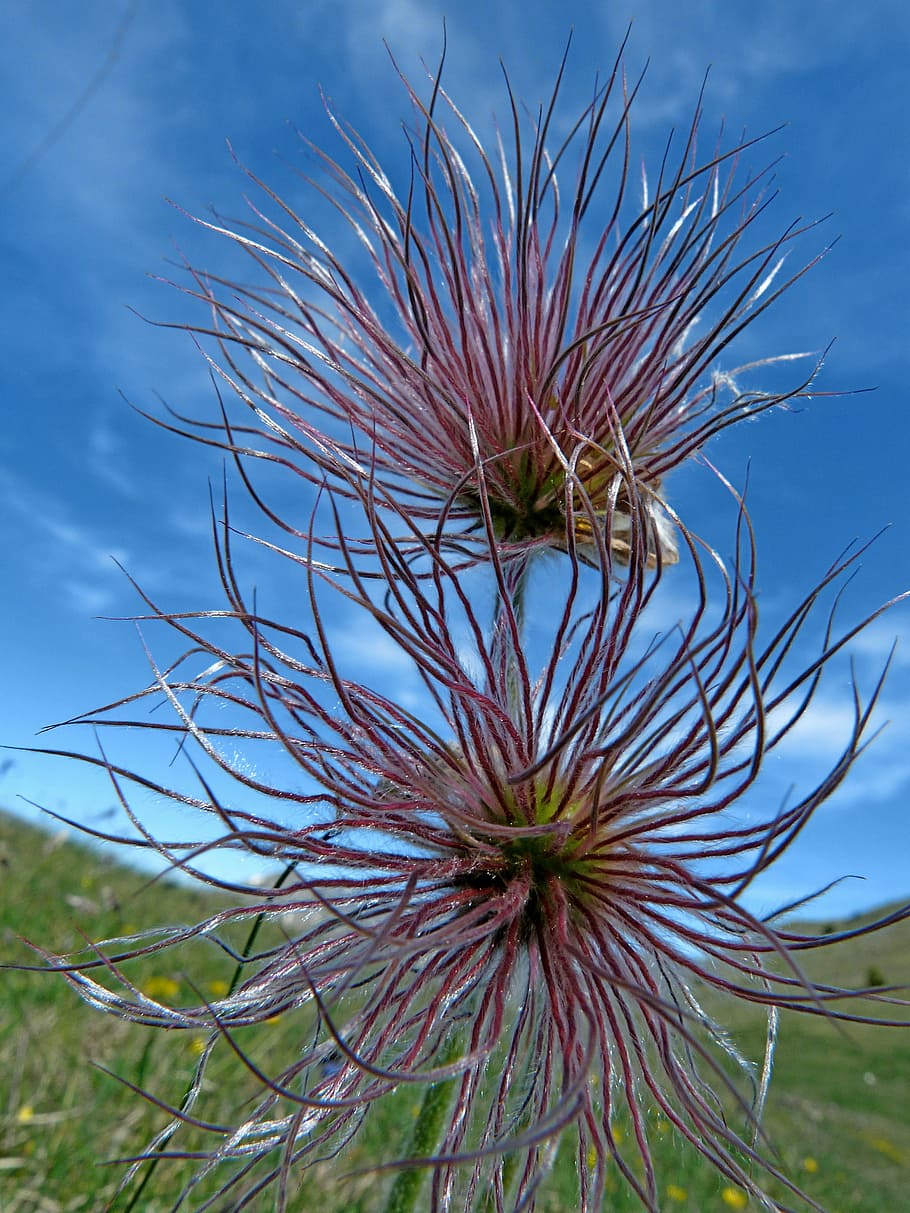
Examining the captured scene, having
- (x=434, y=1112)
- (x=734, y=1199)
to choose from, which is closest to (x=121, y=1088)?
(x=434, y=1112)

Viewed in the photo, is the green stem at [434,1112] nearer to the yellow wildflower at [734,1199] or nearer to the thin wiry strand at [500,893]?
the thin wiry strand at [500,893]

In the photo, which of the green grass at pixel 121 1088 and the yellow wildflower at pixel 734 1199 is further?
the yellow wildflower at pixel 734 1199

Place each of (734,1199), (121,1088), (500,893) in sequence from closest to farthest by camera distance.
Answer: (500,893), (121,1088), (734,1199)

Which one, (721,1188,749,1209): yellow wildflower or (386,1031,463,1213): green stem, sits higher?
(721,1188,749,1209): yellow wildflower

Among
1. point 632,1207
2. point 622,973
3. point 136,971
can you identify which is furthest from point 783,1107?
point 622,973

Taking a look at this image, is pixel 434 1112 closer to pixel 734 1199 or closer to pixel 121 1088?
pixel 121 1088

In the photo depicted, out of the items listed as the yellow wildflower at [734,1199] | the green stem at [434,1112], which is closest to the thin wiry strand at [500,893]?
the green stem at [434,1112]

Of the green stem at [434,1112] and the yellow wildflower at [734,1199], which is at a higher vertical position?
the yellow wildflower at [734,1199]

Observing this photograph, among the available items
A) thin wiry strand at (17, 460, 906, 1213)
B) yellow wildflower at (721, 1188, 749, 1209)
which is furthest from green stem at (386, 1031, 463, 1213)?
yellow wildflower at (721, 1188, 749, 1209)

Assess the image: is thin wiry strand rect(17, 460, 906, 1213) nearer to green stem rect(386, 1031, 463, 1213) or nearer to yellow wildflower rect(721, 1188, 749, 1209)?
green stem rect(386, 1031, 463, 1213)
